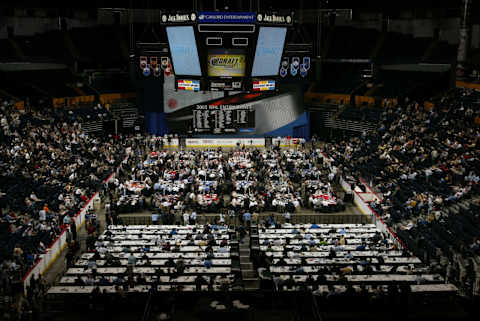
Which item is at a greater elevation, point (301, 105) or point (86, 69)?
point (86, 69)

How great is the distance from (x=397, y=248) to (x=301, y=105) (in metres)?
24.6

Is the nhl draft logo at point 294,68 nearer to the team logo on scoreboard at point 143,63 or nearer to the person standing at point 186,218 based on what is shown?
the team logo on scoreboard at point 143,63

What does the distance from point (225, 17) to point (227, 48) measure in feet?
7.54

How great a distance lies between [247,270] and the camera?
17969 millimetres

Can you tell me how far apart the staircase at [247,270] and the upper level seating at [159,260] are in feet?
1.19

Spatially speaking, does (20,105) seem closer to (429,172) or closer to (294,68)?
(294,68)

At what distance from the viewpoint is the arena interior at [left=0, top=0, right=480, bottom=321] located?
1431 cm

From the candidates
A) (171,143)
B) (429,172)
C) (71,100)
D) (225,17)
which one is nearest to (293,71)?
(225,17)

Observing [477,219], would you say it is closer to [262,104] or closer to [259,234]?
[259,234]

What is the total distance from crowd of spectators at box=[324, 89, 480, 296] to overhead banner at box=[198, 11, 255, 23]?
36.9ft

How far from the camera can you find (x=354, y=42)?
4503 centimetres

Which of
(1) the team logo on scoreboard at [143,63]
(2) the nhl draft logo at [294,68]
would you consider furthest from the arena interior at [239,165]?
(2) the nhl draft logo at [294,68]

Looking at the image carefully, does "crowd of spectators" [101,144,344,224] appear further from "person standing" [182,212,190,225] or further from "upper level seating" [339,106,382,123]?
"upper level seating" [339,106,382,123]

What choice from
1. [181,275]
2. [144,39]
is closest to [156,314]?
[181,275]
